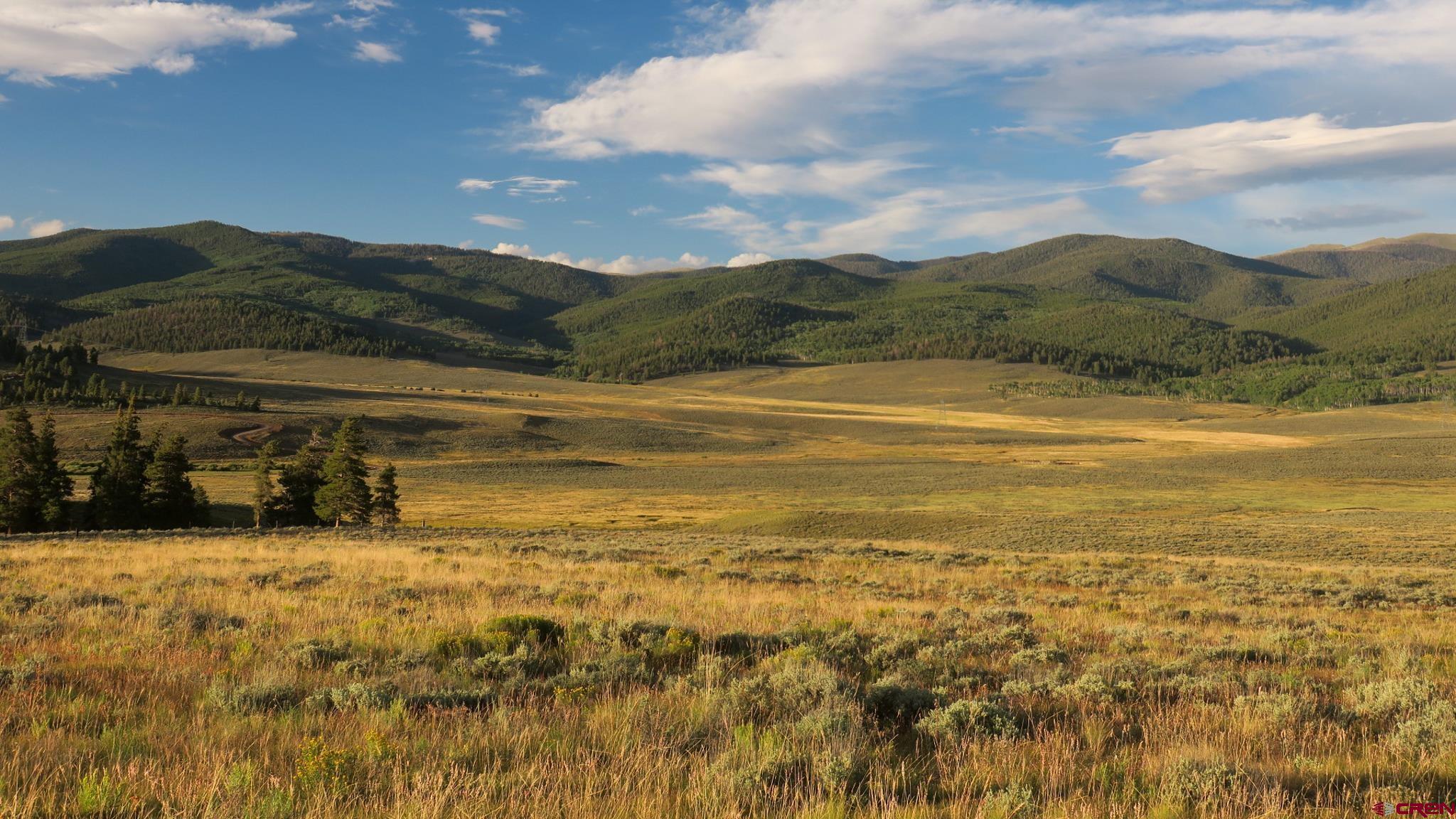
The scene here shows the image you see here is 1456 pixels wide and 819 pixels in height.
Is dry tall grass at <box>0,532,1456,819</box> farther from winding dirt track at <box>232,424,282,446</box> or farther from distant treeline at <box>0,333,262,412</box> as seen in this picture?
distant treeline at <box>0,333,262,412</box>

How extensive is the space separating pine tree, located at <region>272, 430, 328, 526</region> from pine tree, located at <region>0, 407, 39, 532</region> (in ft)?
37.3

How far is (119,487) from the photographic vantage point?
4550 centimetres

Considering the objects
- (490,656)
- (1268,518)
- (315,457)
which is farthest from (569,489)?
(490,656)

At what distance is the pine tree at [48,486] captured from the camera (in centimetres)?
4309

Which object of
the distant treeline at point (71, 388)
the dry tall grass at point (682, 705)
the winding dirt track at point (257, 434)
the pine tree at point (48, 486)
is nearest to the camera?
the dry tall grass at point (682, 705)

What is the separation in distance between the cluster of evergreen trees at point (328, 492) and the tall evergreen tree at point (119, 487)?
5890 millimetres

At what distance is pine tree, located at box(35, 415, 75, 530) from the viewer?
4309 centimetres

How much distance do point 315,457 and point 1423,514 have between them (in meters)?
72.1

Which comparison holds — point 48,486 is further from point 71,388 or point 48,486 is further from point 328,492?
point 71,388

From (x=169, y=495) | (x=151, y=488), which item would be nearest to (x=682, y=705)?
(x=169, y=495)

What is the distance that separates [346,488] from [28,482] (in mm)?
15196

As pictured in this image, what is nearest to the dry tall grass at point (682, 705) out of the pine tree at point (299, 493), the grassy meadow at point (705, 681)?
the grassy meadow at point (705, 681)

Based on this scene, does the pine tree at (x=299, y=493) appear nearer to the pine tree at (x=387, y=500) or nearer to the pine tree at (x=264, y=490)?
the pine tree at (x=264, y=490)

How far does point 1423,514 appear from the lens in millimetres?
51719
